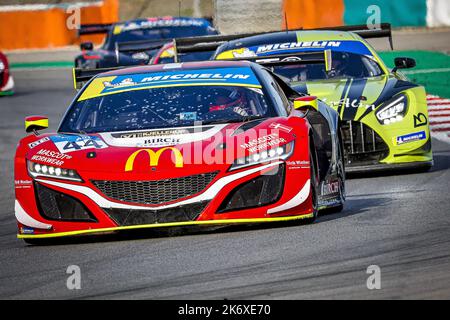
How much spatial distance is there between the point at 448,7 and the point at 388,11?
1.71 metres

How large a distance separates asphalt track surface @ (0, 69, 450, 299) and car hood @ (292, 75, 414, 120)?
170cm

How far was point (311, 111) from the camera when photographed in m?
9.75

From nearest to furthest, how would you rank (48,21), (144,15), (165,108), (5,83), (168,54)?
(165,108), (168,54), (5,83), (48,21), (144,15)

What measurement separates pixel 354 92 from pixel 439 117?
18.6ft

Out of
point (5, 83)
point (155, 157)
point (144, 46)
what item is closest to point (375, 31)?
point (155, 157)

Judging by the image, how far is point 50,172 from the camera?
324 inches

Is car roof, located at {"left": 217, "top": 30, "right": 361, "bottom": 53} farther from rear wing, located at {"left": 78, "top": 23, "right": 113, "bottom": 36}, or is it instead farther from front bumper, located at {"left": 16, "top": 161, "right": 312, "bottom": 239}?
rear wing, located at {"left": 78, "top": 23, "right": 113, "bottom": 36}

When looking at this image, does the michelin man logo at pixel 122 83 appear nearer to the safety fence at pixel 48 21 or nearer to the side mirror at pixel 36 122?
the side mirror at pixel 36 122

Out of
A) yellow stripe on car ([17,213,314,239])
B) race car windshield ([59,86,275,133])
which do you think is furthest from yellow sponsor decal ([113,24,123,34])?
yellow stripe on car ([17,213,314,239])

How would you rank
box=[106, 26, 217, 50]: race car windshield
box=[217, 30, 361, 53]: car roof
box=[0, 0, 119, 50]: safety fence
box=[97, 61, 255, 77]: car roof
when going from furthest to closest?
box=[0, 0, 119, 50]: safety fence, box=[106, 26, 217, 50]: race car windshield, box=[217, 30, 361, 53]: car roof, box=[97, 61, 255, 77]: car roof

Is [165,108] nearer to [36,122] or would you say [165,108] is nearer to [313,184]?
[36,122]

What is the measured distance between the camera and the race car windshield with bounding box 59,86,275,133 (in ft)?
29.0

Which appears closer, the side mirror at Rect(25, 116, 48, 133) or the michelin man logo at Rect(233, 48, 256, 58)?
the side mirror at Rect(25, 116, 48, 133)

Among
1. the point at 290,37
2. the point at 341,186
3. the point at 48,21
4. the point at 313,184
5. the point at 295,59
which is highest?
the point at 48,21
